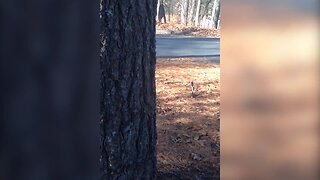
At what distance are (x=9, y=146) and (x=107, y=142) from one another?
8.45ft

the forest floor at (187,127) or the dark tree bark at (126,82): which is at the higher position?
the dark tree bark at (126,82)

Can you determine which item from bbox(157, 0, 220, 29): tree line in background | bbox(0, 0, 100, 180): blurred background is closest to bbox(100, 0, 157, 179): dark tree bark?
bbox(0, 0, 100, 180): blurred background

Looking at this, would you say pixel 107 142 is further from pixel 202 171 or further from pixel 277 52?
pixel 277 52

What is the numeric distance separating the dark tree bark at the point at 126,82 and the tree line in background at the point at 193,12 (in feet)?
113

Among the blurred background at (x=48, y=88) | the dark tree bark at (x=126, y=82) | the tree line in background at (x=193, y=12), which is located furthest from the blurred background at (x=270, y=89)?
the tree line in background at (x=193, y=12)

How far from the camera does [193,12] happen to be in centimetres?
4997

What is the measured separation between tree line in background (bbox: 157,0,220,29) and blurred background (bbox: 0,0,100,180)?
36.9 m

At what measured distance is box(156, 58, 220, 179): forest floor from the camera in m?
4.73

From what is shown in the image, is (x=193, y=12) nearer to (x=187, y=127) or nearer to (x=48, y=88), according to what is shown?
(x=187, y=127)

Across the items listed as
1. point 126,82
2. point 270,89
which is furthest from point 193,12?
point 270,89

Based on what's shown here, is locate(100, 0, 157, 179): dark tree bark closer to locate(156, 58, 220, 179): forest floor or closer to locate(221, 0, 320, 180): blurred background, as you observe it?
locate(156, 58, 220, 179): forest floor

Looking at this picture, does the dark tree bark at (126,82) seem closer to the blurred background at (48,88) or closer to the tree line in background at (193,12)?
the blurred background at (48,88)

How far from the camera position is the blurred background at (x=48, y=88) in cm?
77

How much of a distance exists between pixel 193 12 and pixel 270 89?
163 ft
